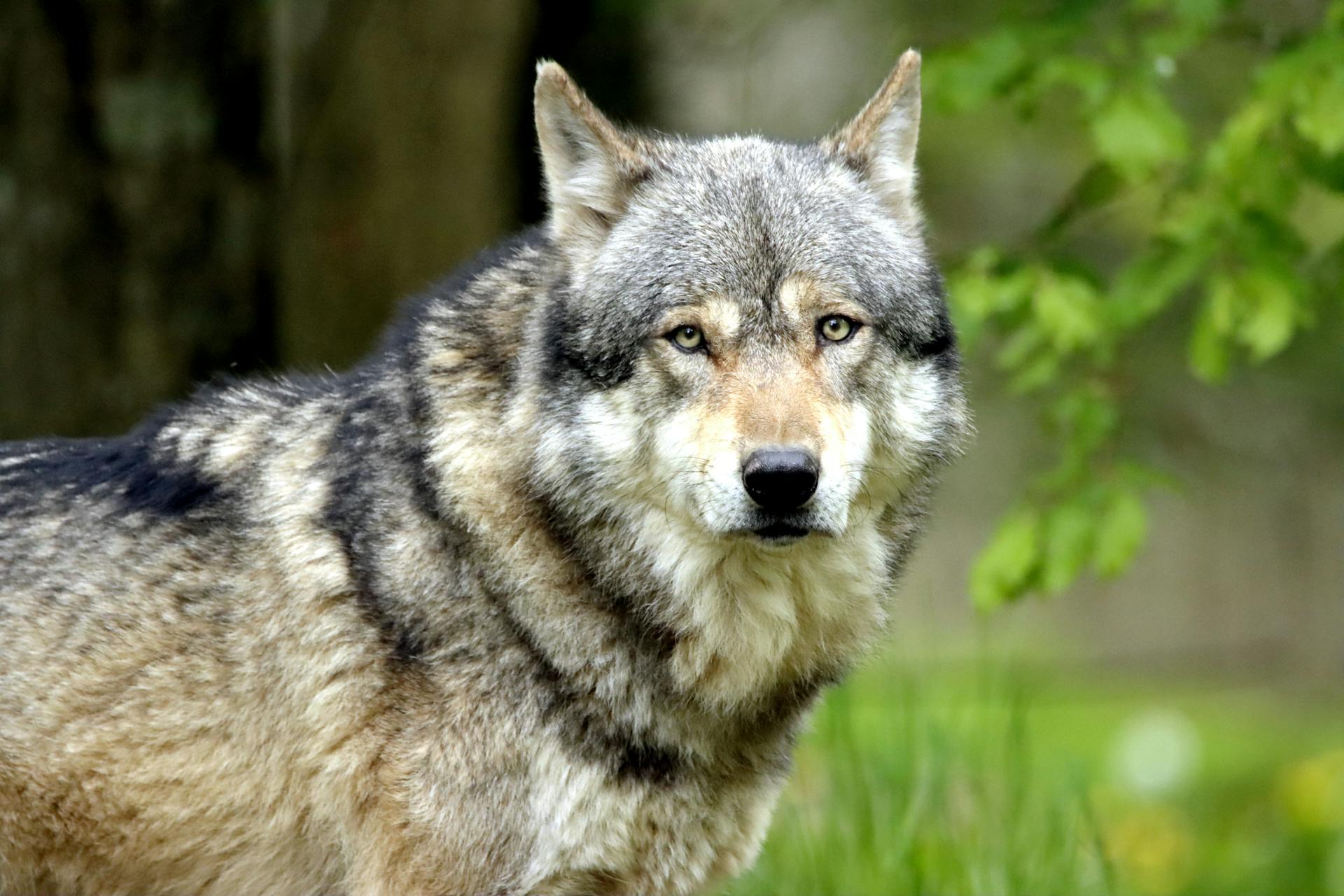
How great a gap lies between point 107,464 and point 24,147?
2538 millimetres

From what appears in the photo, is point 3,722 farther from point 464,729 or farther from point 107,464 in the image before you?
point 464,729

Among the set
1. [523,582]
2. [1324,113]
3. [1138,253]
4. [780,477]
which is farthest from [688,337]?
[1138,253]

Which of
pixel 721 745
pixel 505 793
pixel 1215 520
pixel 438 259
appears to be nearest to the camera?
pixel 505 793

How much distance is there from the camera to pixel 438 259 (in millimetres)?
7910

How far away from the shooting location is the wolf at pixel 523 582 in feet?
12.2

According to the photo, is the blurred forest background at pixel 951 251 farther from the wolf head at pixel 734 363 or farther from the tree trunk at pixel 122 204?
the wolf head at pixel 734 363

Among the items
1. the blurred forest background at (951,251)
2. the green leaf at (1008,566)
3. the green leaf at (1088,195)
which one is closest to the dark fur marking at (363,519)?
the blurred forest background at (951,251)

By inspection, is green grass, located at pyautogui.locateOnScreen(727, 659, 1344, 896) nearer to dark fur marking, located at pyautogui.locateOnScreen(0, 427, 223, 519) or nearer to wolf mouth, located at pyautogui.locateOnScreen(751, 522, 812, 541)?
wolf mouth, located at pyautogui.locateOnScreen(751, 522, 812, 541)

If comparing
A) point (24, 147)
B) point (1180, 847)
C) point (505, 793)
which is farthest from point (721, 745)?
point (1180, 847)

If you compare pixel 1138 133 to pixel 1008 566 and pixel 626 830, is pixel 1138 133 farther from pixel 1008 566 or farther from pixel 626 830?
pixel 626 830

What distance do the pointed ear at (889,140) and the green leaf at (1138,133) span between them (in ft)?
2.59

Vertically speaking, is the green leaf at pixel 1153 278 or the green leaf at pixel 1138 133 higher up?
the green leaf at pixel 1138 133

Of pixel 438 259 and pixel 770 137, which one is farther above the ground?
pixel 770 137

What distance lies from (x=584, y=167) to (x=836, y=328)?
0.86 m
